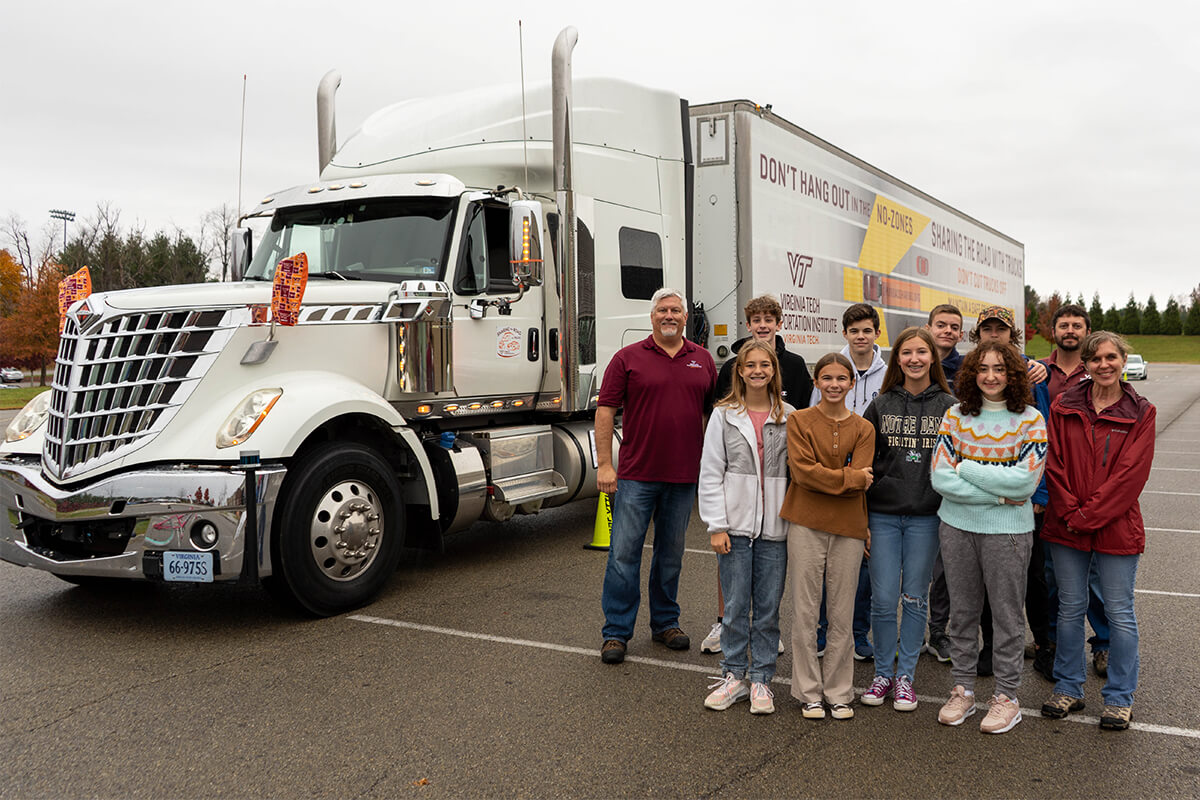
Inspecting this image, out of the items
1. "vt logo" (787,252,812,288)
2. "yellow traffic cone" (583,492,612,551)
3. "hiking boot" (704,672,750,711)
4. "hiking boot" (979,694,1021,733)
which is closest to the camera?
"hiking boot" (979,694,1021,733)

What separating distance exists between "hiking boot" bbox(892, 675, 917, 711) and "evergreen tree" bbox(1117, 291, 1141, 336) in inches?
4478

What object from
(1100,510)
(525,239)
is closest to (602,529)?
(525,239)

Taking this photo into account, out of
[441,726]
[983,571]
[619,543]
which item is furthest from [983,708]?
[441,726]

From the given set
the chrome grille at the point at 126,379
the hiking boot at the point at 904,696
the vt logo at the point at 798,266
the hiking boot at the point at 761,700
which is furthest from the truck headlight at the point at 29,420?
the vt logo at the point at 798,266

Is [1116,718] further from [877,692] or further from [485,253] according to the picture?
[485,253]

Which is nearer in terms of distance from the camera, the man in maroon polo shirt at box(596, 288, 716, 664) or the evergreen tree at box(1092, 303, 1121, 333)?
the man in maroon polo shirt at box(596, 288, 716, 664)

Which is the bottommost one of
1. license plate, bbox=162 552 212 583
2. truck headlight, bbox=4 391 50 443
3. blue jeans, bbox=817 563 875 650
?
blue jeans, bbox=817 563 875 650

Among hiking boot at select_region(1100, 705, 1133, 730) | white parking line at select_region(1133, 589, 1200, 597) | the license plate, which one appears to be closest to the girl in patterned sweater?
hiking boot at select_region(1100, 705, 1133, 730)

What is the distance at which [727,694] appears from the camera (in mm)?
4469

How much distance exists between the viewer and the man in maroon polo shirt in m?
5.15

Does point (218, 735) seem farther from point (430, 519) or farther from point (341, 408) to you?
point (430, 519)

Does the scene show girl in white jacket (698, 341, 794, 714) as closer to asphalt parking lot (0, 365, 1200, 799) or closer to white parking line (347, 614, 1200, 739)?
asphalt parking lot (0, 365, 1200, 799)

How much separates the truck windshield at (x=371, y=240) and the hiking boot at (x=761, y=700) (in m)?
3.84

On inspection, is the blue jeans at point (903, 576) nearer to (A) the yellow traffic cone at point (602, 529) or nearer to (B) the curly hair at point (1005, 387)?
(B) the curly hair at point (1005, 387)
